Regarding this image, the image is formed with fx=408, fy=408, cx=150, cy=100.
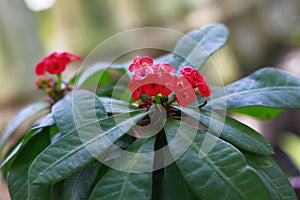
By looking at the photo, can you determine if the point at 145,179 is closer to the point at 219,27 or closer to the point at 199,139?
the point at 199,139

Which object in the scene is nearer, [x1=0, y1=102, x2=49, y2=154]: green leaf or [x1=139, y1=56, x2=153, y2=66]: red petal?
[x1=139, y1=56, x2=153, y2=66]: red petal

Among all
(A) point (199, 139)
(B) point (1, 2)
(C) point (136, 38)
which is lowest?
(C) point (136, 38)

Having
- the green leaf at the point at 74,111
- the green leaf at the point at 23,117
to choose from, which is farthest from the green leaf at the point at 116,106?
the green leaf at the point at 23,117

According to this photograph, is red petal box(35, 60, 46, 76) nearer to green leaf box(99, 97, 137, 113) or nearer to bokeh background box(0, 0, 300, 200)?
green leaf box(99, 97, 137, 113)

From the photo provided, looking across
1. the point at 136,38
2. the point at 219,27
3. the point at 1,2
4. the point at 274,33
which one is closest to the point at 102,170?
the point at 219,27

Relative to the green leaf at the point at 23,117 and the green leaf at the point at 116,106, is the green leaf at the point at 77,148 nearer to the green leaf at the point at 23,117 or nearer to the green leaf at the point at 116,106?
the green leaf at the point at 116,106

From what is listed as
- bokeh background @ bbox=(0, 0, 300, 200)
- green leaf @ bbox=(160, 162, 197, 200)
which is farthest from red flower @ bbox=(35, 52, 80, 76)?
bokeh background @ bbox=(0, 0, 300, 200)
